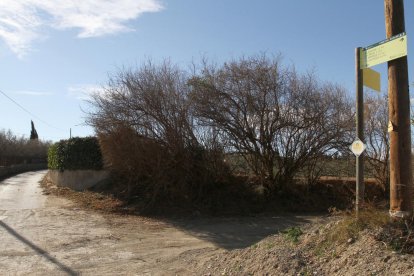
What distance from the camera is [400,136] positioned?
6.38 m

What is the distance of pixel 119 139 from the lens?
703 inches

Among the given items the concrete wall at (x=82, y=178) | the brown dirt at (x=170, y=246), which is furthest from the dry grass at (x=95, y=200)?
the concrete wall at (x=82, y=178)

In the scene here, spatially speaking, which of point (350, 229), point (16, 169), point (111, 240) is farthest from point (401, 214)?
point (16, 169)

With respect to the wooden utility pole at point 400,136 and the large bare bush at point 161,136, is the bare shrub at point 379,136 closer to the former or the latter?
the large bare bush at point 161,136

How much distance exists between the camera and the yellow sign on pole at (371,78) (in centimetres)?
716

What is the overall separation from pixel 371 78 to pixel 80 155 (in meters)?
17.4

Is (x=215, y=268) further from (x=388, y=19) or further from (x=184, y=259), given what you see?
(x=388, y=19)

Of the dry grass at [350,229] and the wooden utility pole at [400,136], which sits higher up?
the wooden utility pole at [400,136]

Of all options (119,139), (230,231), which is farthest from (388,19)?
(119,139)

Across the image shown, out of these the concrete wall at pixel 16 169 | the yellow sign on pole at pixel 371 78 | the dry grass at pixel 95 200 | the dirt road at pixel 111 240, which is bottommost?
the dirt road at pixel 111 240

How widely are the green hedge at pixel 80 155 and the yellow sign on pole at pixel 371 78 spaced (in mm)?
16081

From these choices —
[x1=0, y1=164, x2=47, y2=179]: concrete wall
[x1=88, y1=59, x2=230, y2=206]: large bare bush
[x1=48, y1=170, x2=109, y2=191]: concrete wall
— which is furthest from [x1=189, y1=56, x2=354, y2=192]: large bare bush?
[x1=0, y1=164, x2=47, y2=179]: concrete wall

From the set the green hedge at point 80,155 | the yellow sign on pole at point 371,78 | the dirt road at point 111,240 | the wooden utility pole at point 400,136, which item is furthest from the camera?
the green hedge at point 80,155

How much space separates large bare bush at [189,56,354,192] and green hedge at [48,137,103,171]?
22.6ft
